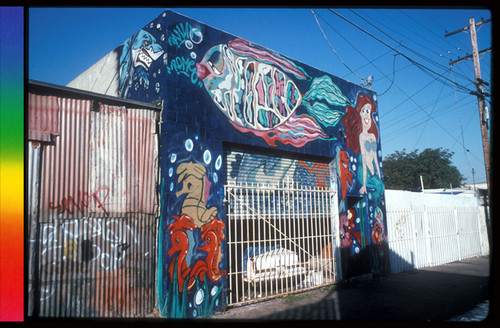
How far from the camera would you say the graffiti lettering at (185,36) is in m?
6.52

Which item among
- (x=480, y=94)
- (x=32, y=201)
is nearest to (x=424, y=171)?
(x=480, y=94)

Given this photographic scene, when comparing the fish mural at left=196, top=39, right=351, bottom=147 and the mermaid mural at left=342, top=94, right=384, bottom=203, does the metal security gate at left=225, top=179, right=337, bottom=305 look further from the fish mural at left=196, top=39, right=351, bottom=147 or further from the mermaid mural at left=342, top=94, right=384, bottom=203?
the mermaid mural at left=342, top=94, right=384, bottom=203

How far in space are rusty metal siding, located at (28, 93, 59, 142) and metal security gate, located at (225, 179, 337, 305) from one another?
3164mm

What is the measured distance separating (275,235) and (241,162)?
5.47ft

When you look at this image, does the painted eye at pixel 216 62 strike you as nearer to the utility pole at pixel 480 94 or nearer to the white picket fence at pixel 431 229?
the white picket fence at pixel 431 229

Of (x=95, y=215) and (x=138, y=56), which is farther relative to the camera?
(x=138, y=56)

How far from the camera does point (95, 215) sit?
5.43 metres

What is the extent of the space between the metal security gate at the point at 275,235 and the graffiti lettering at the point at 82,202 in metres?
2.31

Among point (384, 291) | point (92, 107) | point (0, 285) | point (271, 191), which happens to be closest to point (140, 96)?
point (92, 107)

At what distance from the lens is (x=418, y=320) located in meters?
6.08

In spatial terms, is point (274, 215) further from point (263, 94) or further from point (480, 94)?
point (480, 94)

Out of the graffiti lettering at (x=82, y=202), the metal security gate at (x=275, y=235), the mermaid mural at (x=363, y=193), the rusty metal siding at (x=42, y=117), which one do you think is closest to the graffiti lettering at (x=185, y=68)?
the rusty metal siding at (x=42, y=117)

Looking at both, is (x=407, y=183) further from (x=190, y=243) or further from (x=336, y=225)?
(x=190, y=243)

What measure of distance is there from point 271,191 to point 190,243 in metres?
2.41
